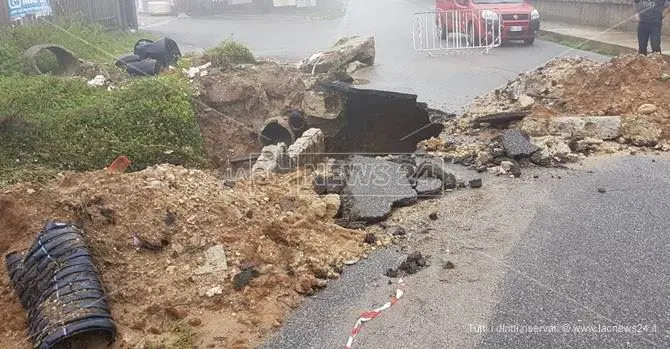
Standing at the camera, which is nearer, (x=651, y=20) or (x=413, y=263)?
(x=413, y=263)

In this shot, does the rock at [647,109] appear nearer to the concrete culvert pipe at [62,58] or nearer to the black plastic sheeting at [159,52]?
the black plastic sheeting at [159,52]

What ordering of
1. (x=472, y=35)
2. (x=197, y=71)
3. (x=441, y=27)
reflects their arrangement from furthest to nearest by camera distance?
(x=441, y=27)
(x=472, y=35)
(x=197, y=71)

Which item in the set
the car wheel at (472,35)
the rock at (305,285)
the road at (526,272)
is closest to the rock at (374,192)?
the road at (526,272)

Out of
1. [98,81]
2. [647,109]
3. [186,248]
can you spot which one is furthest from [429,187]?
[98,81]

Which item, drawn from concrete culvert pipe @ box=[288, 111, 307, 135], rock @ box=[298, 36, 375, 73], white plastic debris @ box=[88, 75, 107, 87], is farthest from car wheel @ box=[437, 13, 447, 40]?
white plastic debris @ box=[88, 75, 107, 87]

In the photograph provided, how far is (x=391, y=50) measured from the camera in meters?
16.6

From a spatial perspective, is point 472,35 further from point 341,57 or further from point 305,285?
point 305,285

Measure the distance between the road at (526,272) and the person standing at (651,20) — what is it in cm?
581

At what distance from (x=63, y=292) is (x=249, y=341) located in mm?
1384

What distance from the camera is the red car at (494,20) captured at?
50.6 feet

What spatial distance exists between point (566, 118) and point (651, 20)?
5.26 m

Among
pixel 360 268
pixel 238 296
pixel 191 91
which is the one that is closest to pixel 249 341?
pixel 238 296

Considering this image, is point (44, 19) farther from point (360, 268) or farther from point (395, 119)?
point (360, 268)

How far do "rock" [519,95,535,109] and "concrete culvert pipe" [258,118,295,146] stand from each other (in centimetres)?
371
